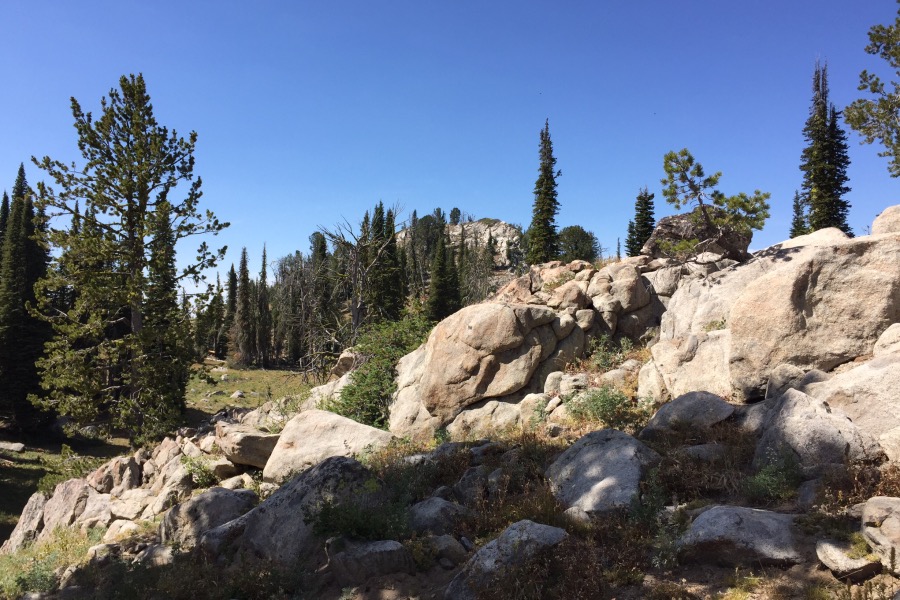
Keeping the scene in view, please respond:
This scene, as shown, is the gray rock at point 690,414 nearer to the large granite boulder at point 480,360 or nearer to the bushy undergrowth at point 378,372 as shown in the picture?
the large granite boulder at point 480,360

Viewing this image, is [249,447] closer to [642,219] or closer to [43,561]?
[43,561]

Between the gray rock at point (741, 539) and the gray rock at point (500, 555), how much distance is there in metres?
1.54

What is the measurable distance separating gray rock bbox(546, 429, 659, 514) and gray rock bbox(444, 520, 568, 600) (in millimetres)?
1238

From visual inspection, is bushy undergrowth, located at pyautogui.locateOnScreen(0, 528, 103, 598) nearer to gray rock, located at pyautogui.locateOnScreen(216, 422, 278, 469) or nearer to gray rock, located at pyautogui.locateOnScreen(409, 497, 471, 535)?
gray rock, located at pyautogui.locateOnScreen(216, 422, 278, 469)

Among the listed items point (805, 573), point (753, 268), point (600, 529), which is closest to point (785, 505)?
point (805, 573)

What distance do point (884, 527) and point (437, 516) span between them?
18.0 ft

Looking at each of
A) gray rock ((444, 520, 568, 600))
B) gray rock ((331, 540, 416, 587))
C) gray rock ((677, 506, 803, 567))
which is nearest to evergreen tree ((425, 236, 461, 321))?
gray rock ((331, 540, 416, 587))

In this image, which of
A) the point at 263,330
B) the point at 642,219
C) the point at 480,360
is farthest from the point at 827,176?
the point at 263,330

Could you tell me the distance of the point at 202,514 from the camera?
31.8ft

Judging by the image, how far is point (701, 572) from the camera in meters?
5.80

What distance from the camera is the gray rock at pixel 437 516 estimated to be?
766 cm

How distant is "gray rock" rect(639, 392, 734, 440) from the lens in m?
9.13

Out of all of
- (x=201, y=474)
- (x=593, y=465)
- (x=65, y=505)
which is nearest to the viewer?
(x=593, y=465)

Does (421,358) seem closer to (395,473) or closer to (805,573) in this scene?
(395,473)
